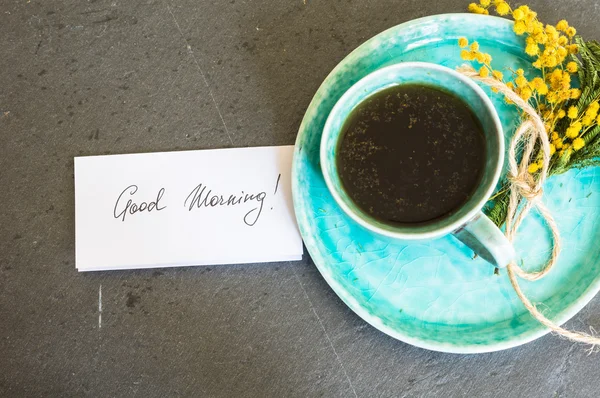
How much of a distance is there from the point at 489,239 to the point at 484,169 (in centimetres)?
8

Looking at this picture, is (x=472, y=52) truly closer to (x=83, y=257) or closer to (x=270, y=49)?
(x=270, y=49)

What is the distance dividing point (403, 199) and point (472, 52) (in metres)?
0.17

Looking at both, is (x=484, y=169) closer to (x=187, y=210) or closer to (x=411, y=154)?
(x=411, y=154)

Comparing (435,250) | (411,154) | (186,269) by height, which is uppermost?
(411,154)

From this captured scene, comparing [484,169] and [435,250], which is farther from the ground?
[484,169]

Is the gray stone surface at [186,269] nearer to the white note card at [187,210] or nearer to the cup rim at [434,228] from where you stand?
the white note card at [187,210]

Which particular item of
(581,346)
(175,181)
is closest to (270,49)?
(175,181)

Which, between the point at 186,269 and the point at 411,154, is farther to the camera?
the point at 186,269

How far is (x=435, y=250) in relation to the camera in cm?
58

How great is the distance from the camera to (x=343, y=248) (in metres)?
0.58

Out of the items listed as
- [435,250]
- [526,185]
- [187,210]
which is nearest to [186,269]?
[187,210]

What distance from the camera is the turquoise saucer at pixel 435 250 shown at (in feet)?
1.86

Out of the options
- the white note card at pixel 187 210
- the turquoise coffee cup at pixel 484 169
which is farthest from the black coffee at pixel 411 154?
the white note card at pixel 187 210

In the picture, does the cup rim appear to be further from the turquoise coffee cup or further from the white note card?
the white note card
